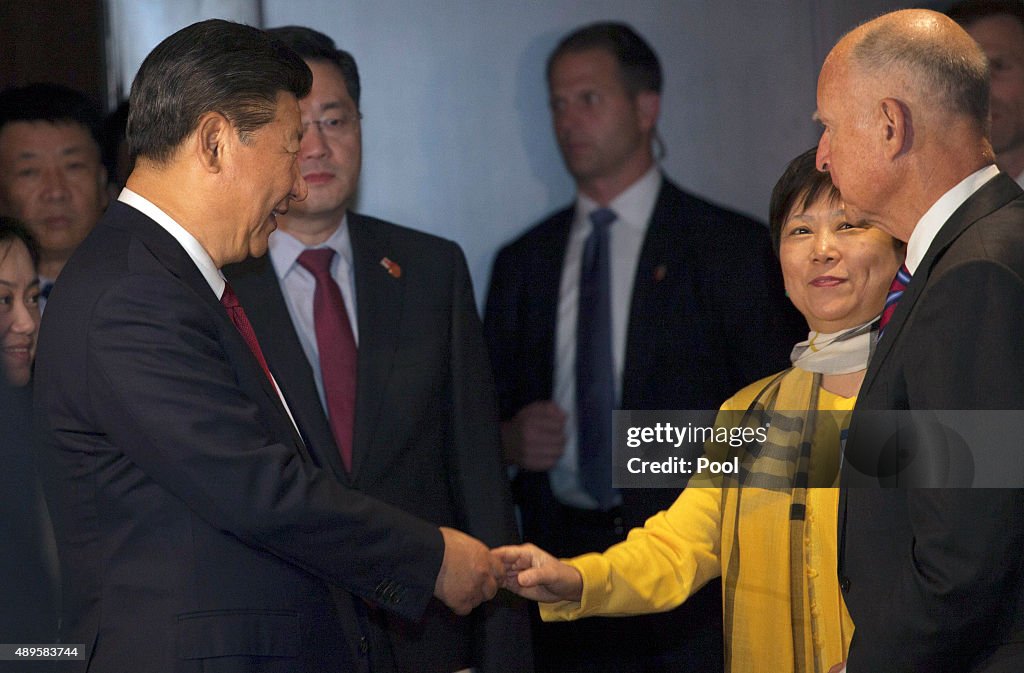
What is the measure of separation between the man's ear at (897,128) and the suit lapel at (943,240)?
15cm

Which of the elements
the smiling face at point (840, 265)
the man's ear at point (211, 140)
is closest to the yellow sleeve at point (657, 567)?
the smiling face at point (840, 265)

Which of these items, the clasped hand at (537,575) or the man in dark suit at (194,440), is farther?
the clasped hand at (537,575)

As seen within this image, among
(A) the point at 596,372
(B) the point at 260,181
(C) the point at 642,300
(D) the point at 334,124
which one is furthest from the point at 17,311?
(C) the point at 642,300

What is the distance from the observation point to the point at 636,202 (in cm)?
323

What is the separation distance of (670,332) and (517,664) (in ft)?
3.12

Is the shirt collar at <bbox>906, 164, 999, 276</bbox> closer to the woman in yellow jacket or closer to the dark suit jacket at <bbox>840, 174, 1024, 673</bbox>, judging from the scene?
the dark suit jacket at <bbox>840, 174, 1024, 673</bbox>

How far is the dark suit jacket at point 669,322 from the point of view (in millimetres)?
3119

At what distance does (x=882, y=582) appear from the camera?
6.55ft

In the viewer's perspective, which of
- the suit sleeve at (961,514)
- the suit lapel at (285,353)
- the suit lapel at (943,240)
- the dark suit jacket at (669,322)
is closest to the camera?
the suit sleeve at (961,514)

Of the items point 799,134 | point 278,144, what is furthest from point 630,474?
point 278,144

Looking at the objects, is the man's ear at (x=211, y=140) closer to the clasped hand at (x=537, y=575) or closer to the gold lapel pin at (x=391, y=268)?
the gold lapel pin at (x=391, y=268)

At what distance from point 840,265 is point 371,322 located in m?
1.10

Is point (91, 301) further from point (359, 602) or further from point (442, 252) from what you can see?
point (442, 252)

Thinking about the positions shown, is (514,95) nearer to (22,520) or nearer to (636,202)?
(636,202)
